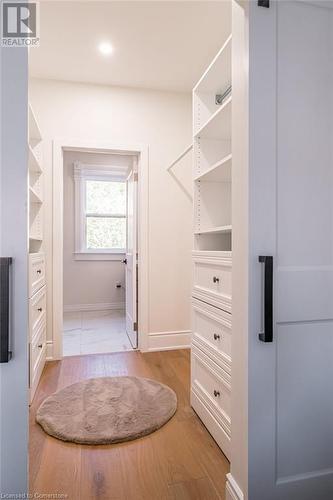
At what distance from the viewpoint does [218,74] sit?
179 cm

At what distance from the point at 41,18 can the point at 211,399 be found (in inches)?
110

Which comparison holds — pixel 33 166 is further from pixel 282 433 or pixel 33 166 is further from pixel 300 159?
pixel 282 433

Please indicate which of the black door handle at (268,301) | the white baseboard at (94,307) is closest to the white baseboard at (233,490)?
the black door handle at (268,301)

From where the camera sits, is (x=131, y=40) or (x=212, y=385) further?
(x=131, y=40)

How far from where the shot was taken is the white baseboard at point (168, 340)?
309cm

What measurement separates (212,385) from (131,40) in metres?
2.58

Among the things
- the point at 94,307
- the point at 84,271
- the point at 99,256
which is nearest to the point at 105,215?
the point at 99,256

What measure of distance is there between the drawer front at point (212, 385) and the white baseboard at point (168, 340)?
3.72 feet

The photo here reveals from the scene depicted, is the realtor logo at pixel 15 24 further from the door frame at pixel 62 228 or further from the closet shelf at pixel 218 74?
the door frame at pixel 62 228

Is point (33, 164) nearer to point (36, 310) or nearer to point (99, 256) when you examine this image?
point (36, 310)

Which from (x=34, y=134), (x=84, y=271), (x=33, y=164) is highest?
(x=34, y=134)

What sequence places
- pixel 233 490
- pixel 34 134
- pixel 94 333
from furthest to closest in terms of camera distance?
pixel 94 333 < pixel 34 134 < pixel 233 490

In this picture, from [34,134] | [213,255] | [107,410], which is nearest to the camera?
[213,255]

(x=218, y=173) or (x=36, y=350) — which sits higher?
(x=218, y=173)
